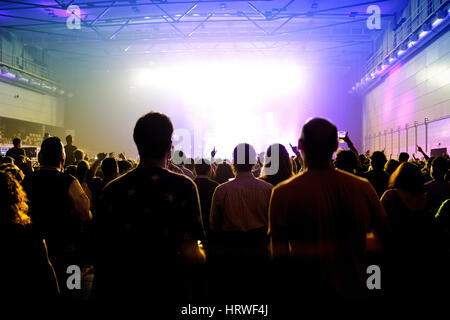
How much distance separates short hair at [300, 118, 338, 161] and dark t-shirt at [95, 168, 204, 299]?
65 cm

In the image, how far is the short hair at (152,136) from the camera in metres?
1.64

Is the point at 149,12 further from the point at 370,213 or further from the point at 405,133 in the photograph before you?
the point at 370,213

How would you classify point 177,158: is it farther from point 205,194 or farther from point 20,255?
point 20,255

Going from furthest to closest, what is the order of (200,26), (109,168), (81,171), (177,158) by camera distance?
(200,26), (177,158), (81,171), (109,168)

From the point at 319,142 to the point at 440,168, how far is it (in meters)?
2.55

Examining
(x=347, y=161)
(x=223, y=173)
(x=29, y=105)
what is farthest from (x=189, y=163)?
(x=29, y=105)

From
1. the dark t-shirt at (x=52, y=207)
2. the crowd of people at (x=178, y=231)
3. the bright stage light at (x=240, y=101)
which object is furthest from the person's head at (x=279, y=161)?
the bright stage light at (x=240, y=101)

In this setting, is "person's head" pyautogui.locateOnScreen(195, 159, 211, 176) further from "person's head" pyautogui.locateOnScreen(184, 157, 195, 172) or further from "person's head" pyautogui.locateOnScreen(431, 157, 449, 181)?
"person's head" pyautogui.locateOnScreen(431, 157, 449, 181)

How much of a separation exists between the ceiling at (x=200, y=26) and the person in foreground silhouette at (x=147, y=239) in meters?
12.0

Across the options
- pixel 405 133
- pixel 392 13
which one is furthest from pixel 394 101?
pixel 392 13

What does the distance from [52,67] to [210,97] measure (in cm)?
970

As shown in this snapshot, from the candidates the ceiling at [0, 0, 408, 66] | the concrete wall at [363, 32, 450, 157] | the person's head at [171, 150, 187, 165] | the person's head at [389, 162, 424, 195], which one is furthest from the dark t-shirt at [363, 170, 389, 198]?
the ceiling at [0, 0, 408, 66]

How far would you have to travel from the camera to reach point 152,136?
5.40 feet

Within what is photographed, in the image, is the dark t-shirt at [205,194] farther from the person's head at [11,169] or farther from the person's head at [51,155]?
the person's head at [11,169]
